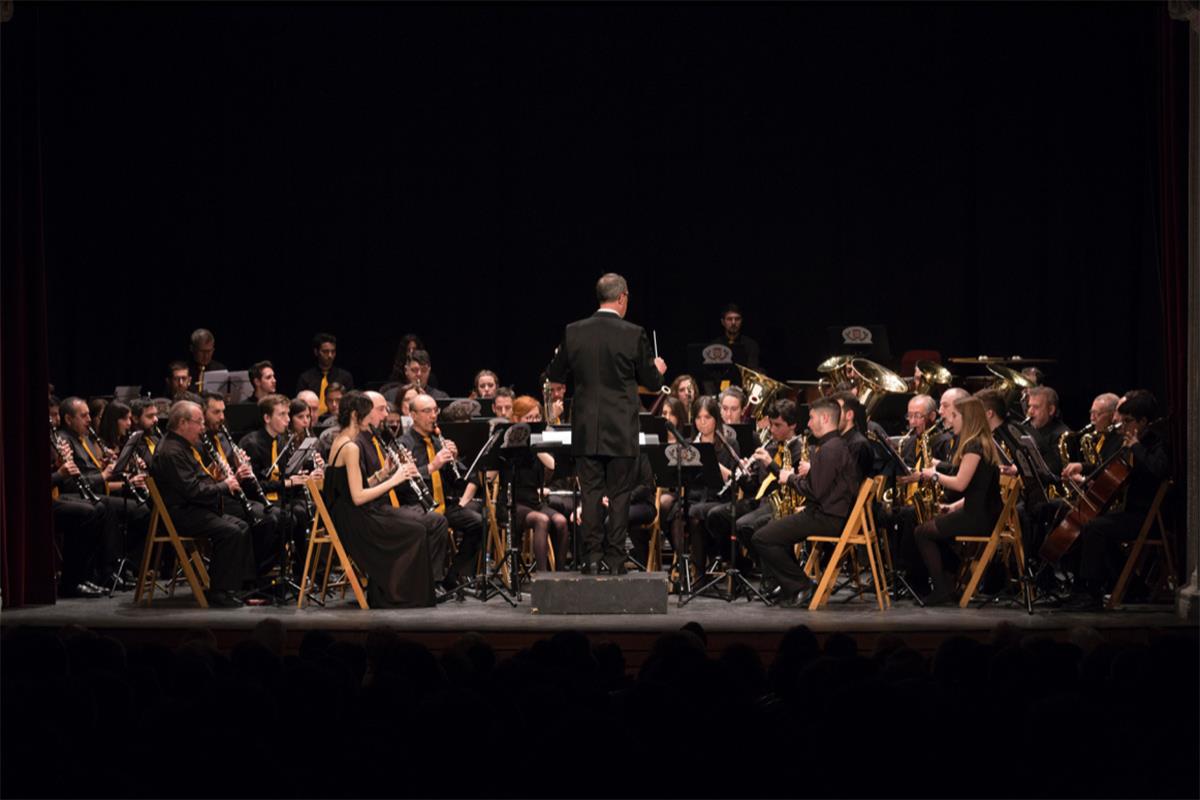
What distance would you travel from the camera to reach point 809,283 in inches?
514

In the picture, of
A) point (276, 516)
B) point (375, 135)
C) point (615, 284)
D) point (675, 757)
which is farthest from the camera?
point (375, 135)

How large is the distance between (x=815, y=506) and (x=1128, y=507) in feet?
5.86

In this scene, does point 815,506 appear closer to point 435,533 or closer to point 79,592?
point 435,533

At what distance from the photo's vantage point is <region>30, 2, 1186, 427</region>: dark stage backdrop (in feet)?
40.6

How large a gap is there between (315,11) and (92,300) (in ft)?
11.3

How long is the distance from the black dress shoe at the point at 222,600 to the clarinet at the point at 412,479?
1245mm

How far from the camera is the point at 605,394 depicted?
7.12 meters

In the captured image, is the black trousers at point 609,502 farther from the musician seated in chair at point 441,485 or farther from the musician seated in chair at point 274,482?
the musician seated in chair at point 274,482

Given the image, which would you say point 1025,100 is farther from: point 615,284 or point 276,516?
point 276,516

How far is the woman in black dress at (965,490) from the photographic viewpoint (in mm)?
7746

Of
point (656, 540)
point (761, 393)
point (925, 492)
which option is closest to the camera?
point (925, 492)

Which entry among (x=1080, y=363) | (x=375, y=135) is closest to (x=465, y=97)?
(x=375, y=135)

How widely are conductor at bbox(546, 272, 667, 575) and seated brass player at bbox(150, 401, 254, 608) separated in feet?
7.27

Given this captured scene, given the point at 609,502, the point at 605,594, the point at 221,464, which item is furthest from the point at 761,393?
the point at 221,464
